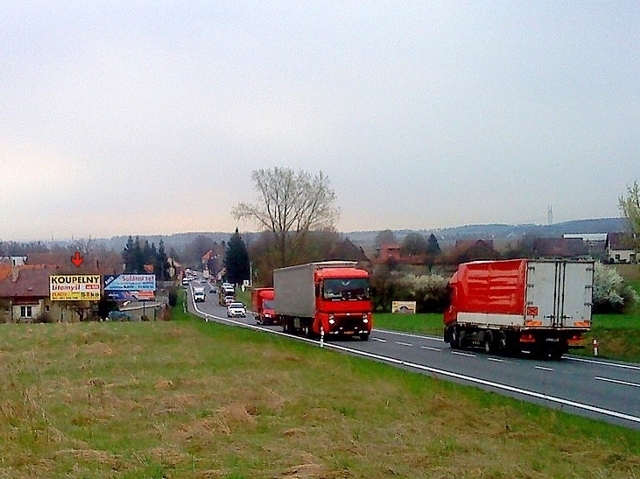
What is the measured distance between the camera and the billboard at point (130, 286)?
54000 millimetres

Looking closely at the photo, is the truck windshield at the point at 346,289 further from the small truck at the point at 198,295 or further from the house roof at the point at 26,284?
the small truck at the point at 198,295

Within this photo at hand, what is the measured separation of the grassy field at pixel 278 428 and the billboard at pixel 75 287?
104ft

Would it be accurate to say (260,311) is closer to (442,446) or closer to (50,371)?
(50,371)

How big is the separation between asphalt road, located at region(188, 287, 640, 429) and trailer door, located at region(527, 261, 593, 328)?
5.12 ft

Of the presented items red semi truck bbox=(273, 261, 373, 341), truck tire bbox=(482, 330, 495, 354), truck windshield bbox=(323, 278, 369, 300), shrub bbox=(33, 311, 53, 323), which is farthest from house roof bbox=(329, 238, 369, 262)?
truck tire bbox=(482, 330, 495, 354)

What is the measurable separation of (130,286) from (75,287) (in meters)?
3.37

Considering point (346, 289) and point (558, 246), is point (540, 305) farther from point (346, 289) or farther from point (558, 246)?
point (558, 246)

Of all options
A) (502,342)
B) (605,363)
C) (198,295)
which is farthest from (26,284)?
(198,295)

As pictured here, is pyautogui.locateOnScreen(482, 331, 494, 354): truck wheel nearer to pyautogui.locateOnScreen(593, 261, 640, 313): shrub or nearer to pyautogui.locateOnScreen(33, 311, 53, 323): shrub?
pyautogui.locateOnScreen(33, 311, 53, 323): shrub

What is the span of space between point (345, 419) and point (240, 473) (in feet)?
14.0

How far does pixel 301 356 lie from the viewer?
2647cm

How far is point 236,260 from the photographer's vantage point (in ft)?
438

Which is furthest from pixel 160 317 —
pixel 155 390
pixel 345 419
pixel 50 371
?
pixel 345 419

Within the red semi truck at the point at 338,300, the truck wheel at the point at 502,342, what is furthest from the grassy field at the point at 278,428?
the red semi truck at the point at 338,300
